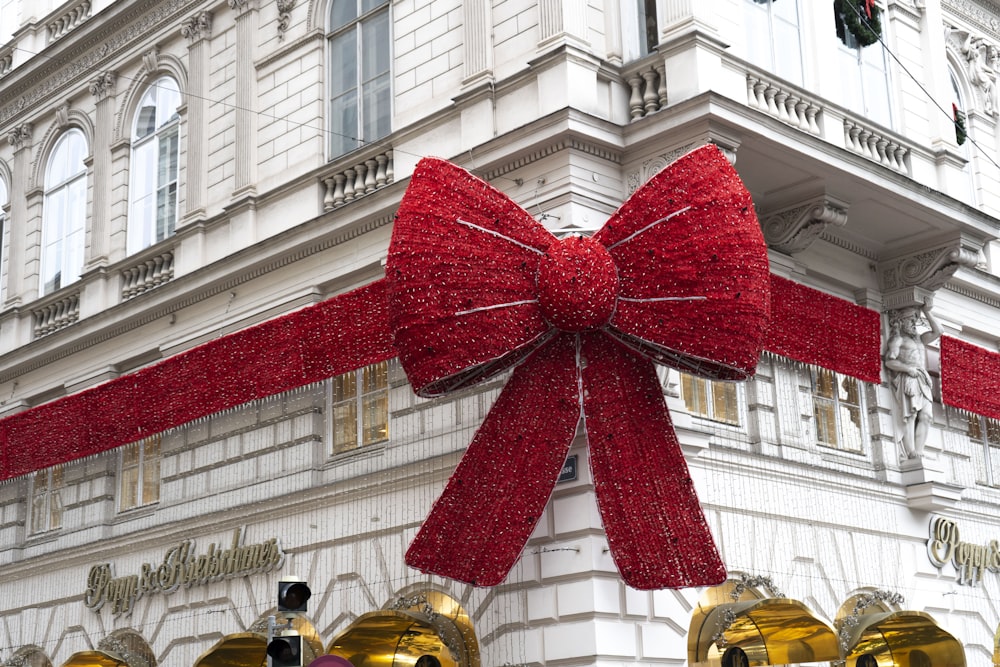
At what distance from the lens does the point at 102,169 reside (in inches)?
912

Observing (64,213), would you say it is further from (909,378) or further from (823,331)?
(909,378)

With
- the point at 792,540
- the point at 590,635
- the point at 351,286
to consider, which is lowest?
the point at 590,635

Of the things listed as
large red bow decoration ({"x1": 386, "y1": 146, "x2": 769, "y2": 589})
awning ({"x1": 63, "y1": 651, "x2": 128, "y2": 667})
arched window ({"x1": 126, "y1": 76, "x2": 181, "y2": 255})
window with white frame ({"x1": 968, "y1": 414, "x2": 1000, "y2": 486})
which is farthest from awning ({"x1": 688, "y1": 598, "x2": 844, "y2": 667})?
arched window ({"x1": 126, "y1": 76, "x2": 181, "y2": 255})

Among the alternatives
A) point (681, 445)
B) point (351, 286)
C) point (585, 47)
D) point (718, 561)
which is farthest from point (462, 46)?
point (718, 561)

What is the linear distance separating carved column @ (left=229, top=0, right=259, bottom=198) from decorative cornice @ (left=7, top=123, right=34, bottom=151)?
249 inches

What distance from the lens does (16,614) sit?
2223 centimetres

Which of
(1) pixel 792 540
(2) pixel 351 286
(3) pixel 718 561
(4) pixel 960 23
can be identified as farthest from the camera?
(4) pixel 960 23

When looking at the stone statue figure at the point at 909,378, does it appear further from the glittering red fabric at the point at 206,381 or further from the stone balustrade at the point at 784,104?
the glittering red fabric at the point at 206,381

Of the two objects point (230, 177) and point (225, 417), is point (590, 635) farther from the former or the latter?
point (230, 177)

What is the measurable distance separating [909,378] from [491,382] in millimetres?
5988

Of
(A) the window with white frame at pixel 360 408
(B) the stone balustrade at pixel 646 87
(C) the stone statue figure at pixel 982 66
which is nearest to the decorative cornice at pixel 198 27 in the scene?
(A) the window with white frame at pixel 360 408

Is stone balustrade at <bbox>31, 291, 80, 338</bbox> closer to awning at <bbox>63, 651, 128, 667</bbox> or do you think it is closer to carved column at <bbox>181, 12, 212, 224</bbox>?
carved column at <bbox>181, 12, 212, 224</bbox>

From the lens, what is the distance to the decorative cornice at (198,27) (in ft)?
70.8

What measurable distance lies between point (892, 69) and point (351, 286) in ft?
25.5
